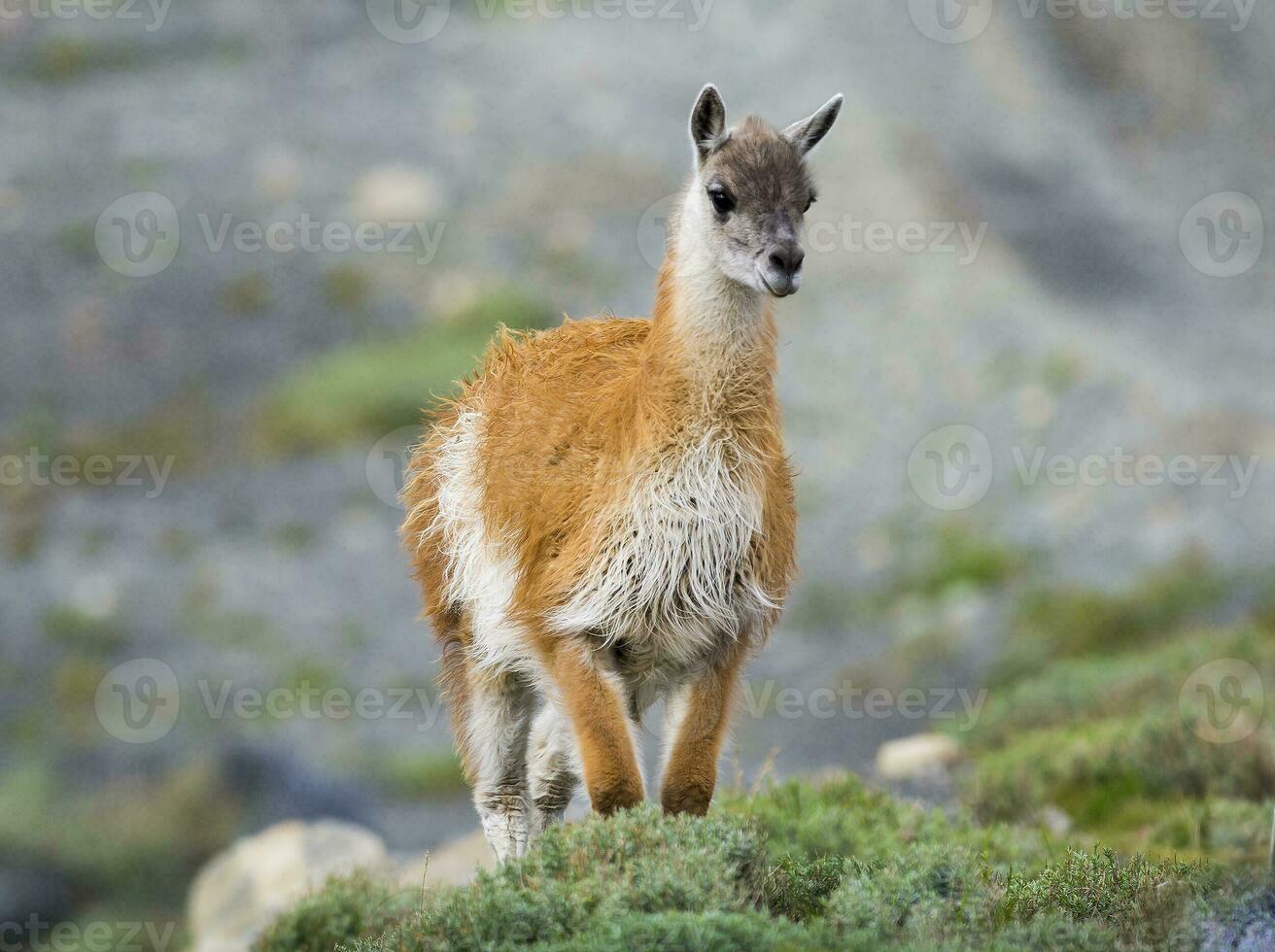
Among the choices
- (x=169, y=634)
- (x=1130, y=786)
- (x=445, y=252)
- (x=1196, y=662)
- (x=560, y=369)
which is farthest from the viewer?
(x=445, y=252)

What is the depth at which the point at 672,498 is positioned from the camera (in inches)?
239

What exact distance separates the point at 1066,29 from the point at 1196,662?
36.8 feet

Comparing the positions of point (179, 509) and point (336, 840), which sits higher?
point (179, 509)

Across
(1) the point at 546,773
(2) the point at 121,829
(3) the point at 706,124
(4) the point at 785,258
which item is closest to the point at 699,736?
(1) the point at 546,773

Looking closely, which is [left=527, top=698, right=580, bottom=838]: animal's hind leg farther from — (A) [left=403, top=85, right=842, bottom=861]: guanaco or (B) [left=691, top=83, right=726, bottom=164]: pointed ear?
(B) [left=691, top=83, right=726, bottom=164]: pointed ear

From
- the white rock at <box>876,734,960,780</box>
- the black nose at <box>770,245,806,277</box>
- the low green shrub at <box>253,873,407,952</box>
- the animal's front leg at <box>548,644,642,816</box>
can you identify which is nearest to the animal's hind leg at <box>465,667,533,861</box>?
the low green shrub at <box>253,873,407,952</box>

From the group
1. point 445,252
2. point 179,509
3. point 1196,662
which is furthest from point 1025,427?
point 179,509

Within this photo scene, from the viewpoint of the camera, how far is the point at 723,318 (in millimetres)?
6145

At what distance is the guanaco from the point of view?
6.08 meters

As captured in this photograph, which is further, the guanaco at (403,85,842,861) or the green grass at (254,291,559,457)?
the green grass at (254,291,559,457)

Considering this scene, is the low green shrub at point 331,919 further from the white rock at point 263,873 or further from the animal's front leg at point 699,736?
the white rock at point 263,873

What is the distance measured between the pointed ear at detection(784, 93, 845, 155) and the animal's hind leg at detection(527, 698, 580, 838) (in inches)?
116

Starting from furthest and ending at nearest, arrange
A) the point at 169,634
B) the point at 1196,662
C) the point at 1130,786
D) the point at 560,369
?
the point at 169,634, the point at 1196,662, the point at 1130,786, the point at 560,369

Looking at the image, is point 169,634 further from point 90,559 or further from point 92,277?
point 92,277
